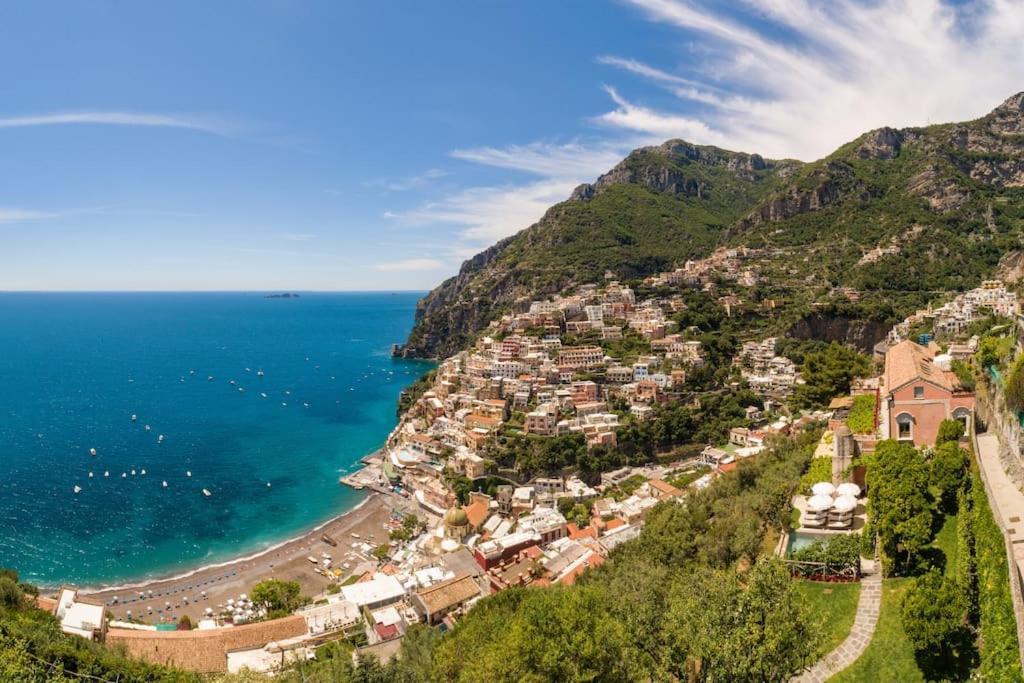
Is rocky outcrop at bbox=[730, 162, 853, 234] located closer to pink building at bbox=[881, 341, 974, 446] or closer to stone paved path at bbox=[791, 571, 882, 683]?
pink building at bbox=[881, 341, 974, 446]

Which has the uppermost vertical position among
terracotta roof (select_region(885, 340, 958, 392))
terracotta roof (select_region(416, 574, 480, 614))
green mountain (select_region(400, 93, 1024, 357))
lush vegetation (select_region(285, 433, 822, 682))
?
green mountain (select_region(400, 93, 1024, 357))

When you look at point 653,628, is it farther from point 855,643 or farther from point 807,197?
point 807,197

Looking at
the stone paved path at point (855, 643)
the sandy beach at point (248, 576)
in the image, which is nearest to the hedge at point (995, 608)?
the stone paved path at point (855, 643)

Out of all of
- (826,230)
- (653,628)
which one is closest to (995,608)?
(653,628)

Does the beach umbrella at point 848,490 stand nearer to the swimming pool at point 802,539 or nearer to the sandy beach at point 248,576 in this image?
the swimming pool at point 802,539

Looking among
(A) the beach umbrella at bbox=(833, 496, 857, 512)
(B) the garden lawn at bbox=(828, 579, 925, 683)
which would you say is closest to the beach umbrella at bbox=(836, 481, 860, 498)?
(A) the beach umbrella at bbox=(833, 496, 857, 512)

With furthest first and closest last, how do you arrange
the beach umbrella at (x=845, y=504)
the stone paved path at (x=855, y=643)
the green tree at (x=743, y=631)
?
the beach umbrella at (x=845, y=504)
the stone paved path at (x=855, y=643)
the green tree at (x=743, y=631)

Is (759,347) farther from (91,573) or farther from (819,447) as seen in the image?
(91,573)
